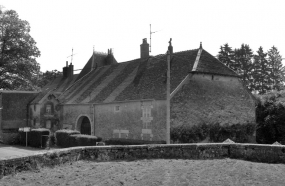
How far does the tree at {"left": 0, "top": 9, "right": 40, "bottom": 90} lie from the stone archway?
1163cm

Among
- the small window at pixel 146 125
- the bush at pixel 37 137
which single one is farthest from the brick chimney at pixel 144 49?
the bush at pixel 37 137

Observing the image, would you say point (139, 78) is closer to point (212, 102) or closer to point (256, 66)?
point (212, 102)

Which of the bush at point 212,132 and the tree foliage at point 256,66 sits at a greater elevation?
the tree foliage at point 256,66

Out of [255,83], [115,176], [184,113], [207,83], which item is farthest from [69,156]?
[255,83]

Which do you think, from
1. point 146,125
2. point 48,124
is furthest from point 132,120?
point 48,124

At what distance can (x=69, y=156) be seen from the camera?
35.5 ft

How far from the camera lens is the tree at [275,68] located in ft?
170

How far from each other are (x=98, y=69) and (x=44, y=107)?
8.03 m

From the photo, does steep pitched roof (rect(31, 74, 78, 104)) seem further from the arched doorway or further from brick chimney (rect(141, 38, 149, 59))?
brick chimney (rect(141, 38, 149, 59))

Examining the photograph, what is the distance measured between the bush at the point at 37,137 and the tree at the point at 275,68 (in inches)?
1503

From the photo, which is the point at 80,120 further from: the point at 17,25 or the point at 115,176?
the point at 115,176

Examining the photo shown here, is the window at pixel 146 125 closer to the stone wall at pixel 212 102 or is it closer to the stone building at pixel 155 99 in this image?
the stone building at pixel 155 99

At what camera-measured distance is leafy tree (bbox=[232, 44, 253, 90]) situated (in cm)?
5238

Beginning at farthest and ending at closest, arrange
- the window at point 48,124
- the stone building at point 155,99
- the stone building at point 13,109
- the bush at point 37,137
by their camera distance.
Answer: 1. the stone building at point 13,109
2. the window at point 48,124
3. the bush at point 37,137
4. the stone building at point 155,99
